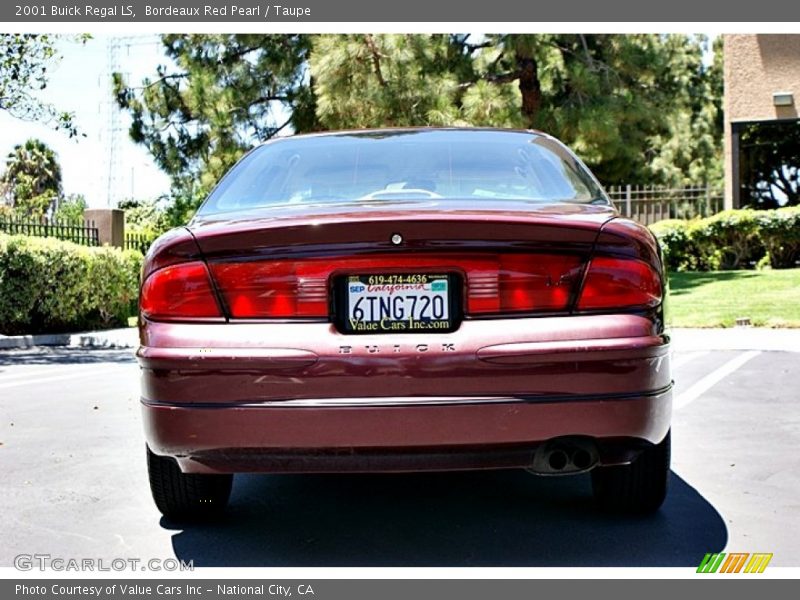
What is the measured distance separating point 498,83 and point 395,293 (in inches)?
684

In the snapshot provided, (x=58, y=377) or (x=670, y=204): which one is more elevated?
(x=670, y=204)

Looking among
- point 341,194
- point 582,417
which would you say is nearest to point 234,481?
point 341,194

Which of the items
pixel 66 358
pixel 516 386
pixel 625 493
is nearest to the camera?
pixel 516 386

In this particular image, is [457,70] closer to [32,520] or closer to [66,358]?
[66,358]

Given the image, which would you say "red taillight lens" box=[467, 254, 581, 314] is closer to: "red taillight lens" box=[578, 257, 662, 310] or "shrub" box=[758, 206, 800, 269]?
"red taillight lens" box=[578, 257, 662, 310]

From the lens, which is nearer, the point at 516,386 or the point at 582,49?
the point at 516,386

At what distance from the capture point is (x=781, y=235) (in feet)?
61.8

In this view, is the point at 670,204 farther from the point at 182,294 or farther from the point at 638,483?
the point at 182,294

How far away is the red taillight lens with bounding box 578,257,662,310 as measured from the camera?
10.7 feet

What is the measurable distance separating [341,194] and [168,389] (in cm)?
124

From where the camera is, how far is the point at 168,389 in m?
3.23

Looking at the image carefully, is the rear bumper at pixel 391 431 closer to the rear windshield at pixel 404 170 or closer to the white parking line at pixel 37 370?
the rear windshield at pixel 404 170

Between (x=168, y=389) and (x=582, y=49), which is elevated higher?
(x=582, y=49)

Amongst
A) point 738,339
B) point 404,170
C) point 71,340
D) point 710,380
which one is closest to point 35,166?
point 71,340
